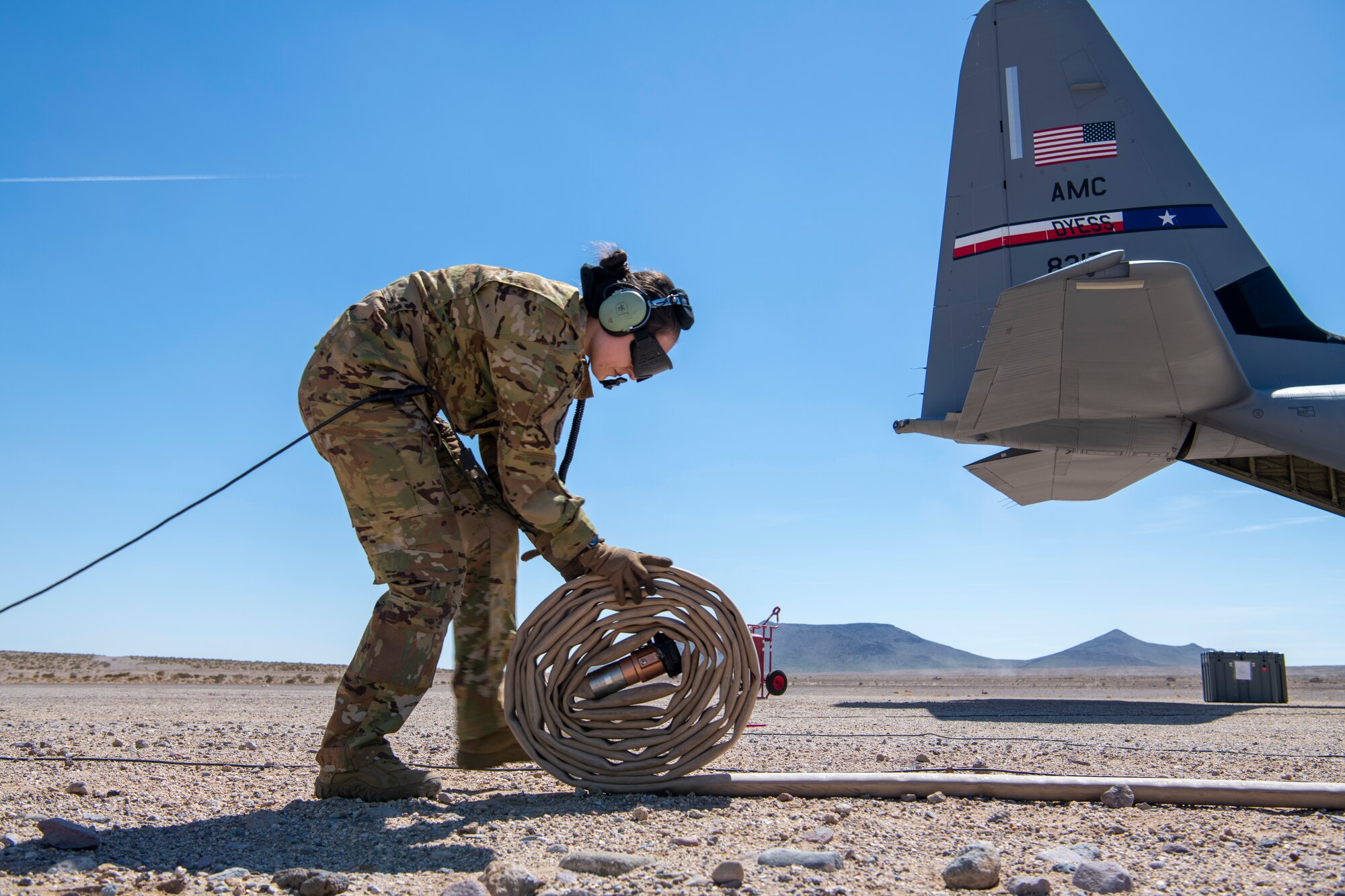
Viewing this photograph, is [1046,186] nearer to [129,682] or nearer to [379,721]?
[379,721]

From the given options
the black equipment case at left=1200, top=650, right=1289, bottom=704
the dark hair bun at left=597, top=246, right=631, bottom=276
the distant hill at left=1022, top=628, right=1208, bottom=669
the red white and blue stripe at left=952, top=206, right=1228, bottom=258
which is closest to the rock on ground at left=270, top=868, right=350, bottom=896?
the dark hair bun at left=597, top=246, right=631, bottom=276

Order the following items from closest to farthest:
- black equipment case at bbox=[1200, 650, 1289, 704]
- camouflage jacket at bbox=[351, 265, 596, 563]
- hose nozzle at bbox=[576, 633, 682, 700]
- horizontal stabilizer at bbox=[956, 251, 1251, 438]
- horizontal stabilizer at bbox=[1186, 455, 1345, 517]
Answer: camouflage jacket at bbox=[351, 265, 596, 563]
hose nozzle at bbox=[576, 633, 682, 700]
horizontal stabilizer at bbox=[956, 251, 1251, 438]
horizontal stabilizer at bbox=[1186, 455, 1345, 517]
black equipment case at bbox=[1200, 650, 1289, 704]

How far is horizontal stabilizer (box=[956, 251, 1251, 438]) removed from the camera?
8336 mm

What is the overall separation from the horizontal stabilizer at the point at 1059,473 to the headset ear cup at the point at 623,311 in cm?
936

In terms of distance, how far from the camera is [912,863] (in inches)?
73.4

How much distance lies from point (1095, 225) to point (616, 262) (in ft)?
33.5

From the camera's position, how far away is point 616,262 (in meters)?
2.98

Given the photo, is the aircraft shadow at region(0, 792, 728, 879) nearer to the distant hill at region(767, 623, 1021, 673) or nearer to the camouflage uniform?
the camouflage uniform

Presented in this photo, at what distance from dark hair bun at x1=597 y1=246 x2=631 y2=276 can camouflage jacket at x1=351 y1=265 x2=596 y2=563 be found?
0.51ft

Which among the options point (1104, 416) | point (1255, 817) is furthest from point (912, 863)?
point (1104, 416)

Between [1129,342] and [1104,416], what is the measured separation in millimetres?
1400

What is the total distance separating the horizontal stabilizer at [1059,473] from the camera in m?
11.4

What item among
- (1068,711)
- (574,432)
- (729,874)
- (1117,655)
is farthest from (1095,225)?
(1117,655)

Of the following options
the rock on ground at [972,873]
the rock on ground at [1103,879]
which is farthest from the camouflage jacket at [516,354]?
the rock on ground at [1103,879]
